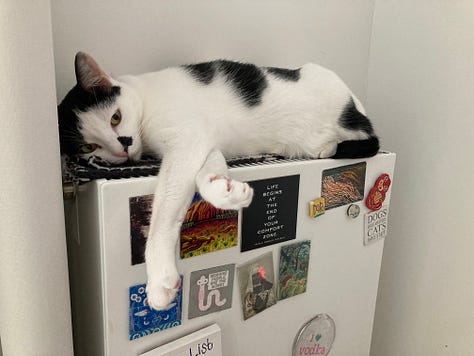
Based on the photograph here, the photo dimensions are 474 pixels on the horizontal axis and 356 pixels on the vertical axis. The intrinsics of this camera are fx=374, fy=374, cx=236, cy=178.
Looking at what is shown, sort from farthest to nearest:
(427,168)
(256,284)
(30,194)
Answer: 1. (427,168)
2. (256,284)
3. (30,194)

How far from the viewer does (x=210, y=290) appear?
685 millimetres

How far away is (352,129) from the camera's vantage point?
0.90 metres

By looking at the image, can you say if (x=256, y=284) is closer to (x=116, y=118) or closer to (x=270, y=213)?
(x=270, y=213)

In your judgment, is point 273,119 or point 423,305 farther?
point 423,305

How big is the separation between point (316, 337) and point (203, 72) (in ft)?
2.20

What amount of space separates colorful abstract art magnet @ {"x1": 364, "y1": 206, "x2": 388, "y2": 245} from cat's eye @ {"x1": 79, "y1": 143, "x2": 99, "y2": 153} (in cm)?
63

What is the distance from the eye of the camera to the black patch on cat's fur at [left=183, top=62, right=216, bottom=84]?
81 centimetres

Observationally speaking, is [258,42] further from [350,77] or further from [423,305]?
[423,305]

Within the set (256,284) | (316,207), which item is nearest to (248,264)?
(256,284)

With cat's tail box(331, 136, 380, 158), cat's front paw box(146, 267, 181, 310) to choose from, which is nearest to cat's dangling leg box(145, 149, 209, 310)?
cat's front paw box(146, 267, 181, 310)

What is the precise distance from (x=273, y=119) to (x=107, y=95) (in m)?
0.36

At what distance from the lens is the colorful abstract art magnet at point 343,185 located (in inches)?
31.4

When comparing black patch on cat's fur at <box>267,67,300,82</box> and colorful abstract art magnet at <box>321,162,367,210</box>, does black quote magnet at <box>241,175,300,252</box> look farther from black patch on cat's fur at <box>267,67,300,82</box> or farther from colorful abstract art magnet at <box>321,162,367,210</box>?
black patch on cat's fur at <box>267,67,300,82</box>

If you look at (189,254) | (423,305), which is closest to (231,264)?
(189,254)
